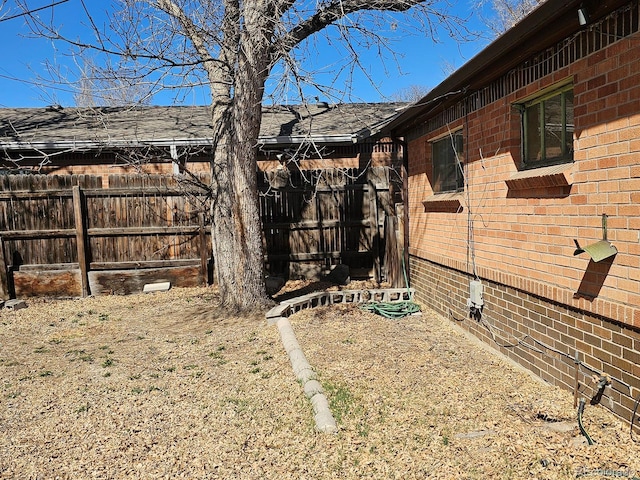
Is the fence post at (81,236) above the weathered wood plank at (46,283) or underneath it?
above

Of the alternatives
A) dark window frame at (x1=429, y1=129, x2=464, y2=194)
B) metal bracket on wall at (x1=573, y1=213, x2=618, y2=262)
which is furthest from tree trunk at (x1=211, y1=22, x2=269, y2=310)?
metal bracket on wall at (x1=573, y1=213, x2=618, y2=262)

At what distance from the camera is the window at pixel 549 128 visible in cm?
395

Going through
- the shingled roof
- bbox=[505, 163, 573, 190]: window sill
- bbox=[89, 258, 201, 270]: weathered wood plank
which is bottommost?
bbox=[89, 258, 201, 270]: weathered wood plank

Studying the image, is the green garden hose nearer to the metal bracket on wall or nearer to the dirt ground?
the dirt ground

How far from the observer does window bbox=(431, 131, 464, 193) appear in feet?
20.2

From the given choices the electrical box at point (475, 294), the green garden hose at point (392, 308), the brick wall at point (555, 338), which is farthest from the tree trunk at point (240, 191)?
the electrical box at point (475, 294)

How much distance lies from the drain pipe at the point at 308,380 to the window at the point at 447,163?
9.64 feet

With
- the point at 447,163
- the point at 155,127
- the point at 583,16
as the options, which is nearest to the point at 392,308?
the point at 447,163

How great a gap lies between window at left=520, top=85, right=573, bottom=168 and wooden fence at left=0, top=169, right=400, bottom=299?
4309 mm

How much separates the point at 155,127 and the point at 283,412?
396 inches

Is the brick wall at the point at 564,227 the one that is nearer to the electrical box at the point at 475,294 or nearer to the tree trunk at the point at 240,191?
the electrical box at the point at 475,294

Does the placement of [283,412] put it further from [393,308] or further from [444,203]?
[444,203]

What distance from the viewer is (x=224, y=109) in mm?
7180

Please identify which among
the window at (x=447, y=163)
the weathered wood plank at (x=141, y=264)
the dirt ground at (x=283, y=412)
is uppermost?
the window at (x=447, y=163)
